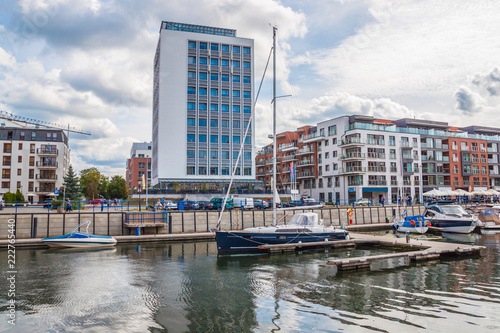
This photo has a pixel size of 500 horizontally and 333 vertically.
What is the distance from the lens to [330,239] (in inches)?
1134

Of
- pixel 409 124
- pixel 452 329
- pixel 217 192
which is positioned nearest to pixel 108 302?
pixel 452 329

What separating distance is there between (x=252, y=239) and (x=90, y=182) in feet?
305

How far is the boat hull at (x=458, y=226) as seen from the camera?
3906 centimetres

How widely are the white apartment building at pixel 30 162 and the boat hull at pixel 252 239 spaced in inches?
2778

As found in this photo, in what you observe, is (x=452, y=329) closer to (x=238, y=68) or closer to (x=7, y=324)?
(x=7, y=324)

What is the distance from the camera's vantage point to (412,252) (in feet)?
75.0

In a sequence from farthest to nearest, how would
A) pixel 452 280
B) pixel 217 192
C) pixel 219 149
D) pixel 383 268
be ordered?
pixel 219 149 → pixel 217 192 → pixel 383 268 → pixel 452 280

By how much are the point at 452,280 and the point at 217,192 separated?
5123 centimetres

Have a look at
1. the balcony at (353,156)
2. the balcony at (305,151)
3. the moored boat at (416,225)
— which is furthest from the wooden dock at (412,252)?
the balcony at (305,151)

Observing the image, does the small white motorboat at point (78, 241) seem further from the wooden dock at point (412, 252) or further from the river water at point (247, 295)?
the wooden dock at point (412, 252)

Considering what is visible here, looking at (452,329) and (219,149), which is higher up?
(219,149)

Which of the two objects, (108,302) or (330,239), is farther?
(330,239)

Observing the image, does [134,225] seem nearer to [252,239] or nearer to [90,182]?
[252,239]

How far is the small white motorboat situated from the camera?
92.7ft
